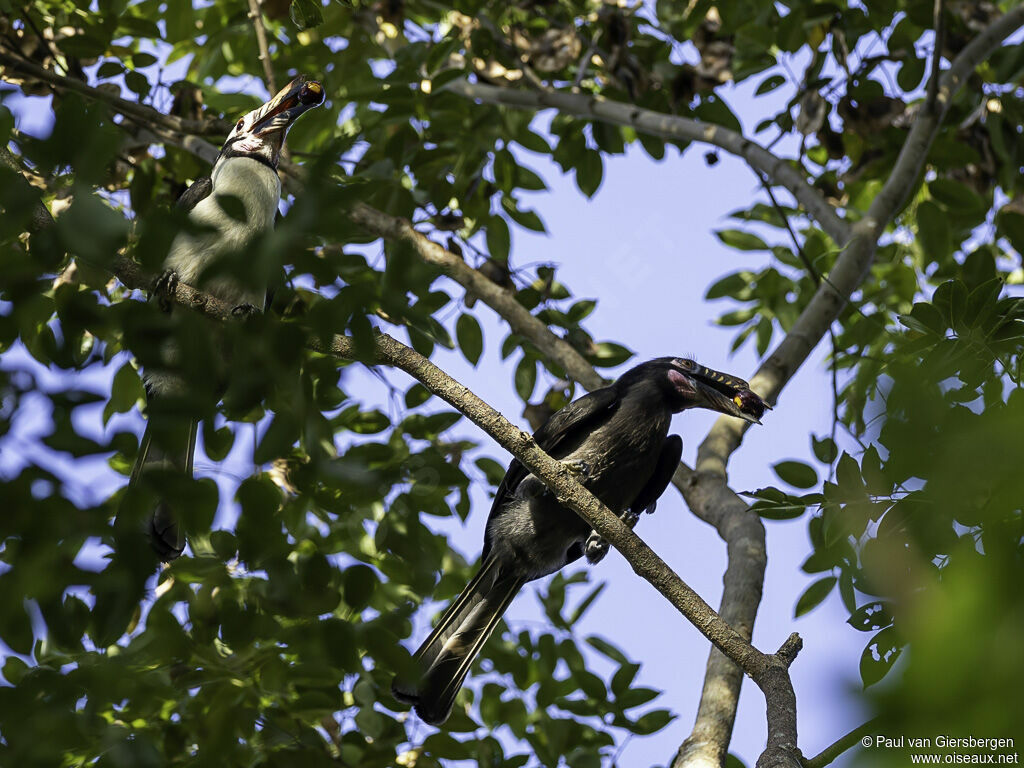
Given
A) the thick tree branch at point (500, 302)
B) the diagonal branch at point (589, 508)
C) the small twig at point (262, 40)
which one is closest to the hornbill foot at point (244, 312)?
the diagonal branch at point (589, 508)

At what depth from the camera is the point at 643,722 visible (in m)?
3.41

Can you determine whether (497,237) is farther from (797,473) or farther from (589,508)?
(589,508)

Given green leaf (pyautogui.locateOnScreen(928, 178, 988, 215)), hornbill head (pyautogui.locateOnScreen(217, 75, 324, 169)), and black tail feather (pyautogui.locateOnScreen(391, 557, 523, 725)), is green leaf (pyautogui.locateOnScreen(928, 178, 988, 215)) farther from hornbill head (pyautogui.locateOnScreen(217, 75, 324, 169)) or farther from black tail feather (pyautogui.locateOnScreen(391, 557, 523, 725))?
hornbill head (pyautogui.locateOnScreen(217, 75, 324, 169))

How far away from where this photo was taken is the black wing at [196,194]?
11.4ft

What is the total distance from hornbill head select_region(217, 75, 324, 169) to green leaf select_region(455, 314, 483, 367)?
926 mm

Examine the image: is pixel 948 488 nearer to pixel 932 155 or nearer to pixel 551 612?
pixel 551 612

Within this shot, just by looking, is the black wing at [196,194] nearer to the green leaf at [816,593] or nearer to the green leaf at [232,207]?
the green leaf at [232,207]

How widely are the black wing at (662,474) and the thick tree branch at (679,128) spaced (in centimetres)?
92

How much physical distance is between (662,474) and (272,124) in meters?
1.93

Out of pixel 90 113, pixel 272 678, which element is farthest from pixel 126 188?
pixel 90 113

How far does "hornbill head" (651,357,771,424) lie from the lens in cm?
324

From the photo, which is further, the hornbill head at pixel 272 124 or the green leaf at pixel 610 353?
the green leaf at pixel 610 353

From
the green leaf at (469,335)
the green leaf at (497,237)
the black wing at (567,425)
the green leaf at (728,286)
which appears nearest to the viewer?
the black wing at (567,425)

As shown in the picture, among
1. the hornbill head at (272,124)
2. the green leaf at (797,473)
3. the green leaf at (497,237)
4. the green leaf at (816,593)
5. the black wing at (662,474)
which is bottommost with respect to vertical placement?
the green leaf at (816,593)
